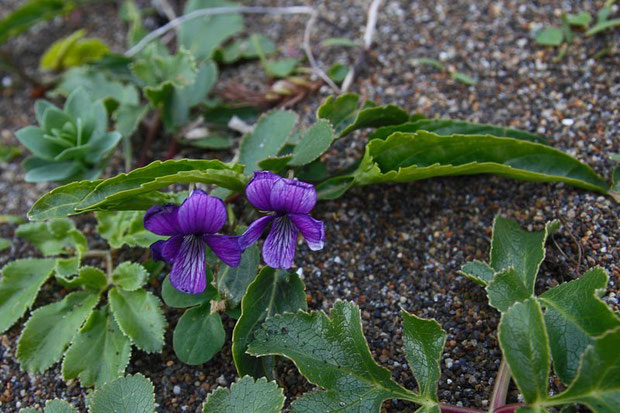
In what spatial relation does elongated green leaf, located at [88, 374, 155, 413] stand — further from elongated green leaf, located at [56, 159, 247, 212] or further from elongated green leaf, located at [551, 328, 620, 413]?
elongated green leaf, located at [551, 328, 620, 413]

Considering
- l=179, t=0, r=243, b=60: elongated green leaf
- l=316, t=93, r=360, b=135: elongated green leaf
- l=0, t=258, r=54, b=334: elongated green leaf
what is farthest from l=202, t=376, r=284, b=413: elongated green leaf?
l=179, t=0, r=243, b=60: elongated green leaf

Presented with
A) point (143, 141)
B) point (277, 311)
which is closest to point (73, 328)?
point (277, 311)

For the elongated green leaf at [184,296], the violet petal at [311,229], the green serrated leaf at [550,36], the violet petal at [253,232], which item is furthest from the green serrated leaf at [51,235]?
the green serrated leaf at [550,36]

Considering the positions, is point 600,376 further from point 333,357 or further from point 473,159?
point 473,159

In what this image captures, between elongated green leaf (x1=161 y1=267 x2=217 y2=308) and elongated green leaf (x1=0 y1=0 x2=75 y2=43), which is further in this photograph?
elongated green leaf (x1=0 y1=0 x2=75 y2=43)

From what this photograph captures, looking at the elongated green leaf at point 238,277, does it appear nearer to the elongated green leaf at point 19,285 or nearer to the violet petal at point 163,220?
the violet petal at point 163,220

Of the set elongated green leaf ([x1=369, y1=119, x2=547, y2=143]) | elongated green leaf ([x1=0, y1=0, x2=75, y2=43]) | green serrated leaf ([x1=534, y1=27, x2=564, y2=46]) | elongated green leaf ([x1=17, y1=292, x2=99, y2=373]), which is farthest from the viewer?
elongated green leaf ([x1=0, y1=0, x2=75, y2=43])
